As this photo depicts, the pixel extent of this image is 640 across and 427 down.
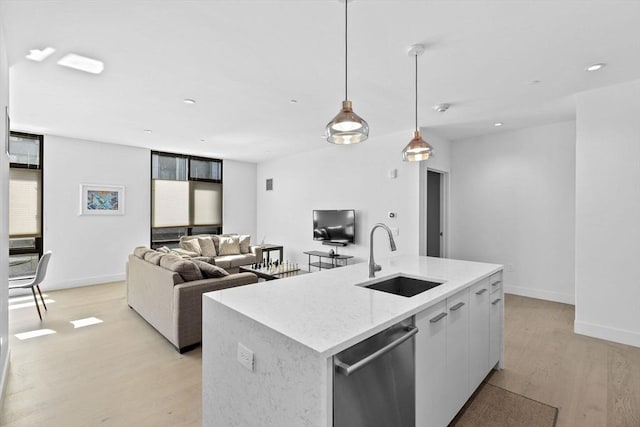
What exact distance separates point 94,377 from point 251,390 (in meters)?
2.02

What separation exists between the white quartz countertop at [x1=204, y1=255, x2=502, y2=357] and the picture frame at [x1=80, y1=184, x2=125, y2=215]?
17.3ft

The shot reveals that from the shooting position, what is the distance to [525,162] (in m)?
4.66

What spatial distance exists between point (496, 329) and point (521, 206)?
302 cm

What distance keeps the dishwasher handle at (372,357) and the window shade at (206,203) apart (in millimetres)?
6456

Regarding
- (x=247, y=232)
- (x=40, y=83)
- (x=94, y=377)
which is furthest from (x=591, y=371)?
(x=247, y=232)

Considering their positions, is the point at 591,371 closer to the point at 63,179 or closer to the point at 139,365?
the point at 139,365

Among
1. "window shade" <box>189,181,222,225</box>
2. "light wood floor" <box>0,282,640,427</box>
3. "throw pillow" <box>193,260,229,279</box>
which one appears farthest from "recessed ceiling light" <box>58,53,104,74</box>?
"window shade" <box>189,181,222,225</box>

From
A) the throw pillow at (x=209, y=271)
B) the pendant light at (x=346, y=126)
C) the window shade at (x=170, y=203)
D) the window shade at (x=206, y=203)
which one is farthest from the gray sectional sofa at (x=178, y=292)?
the window shade at (x=206, y=203)

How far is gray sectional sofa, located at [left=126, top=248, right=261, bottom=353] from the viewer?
115 inches

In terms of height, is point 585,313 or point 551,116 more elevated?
point 551,116

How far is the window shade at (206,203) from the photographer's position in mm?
7000

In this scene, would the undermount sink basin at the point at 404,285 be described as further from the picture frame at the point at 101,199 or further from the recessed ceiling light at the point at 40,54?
the picture frame at the point at 101,199

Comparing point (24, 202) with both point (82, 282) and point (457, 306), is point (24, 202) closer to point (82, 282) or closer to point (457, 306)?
point (82, 282)

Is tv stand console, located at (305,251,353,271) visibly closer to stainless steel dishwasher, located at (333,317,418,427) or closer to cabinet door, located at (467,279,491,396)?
cabinet door, located at (467,279,491,396)
